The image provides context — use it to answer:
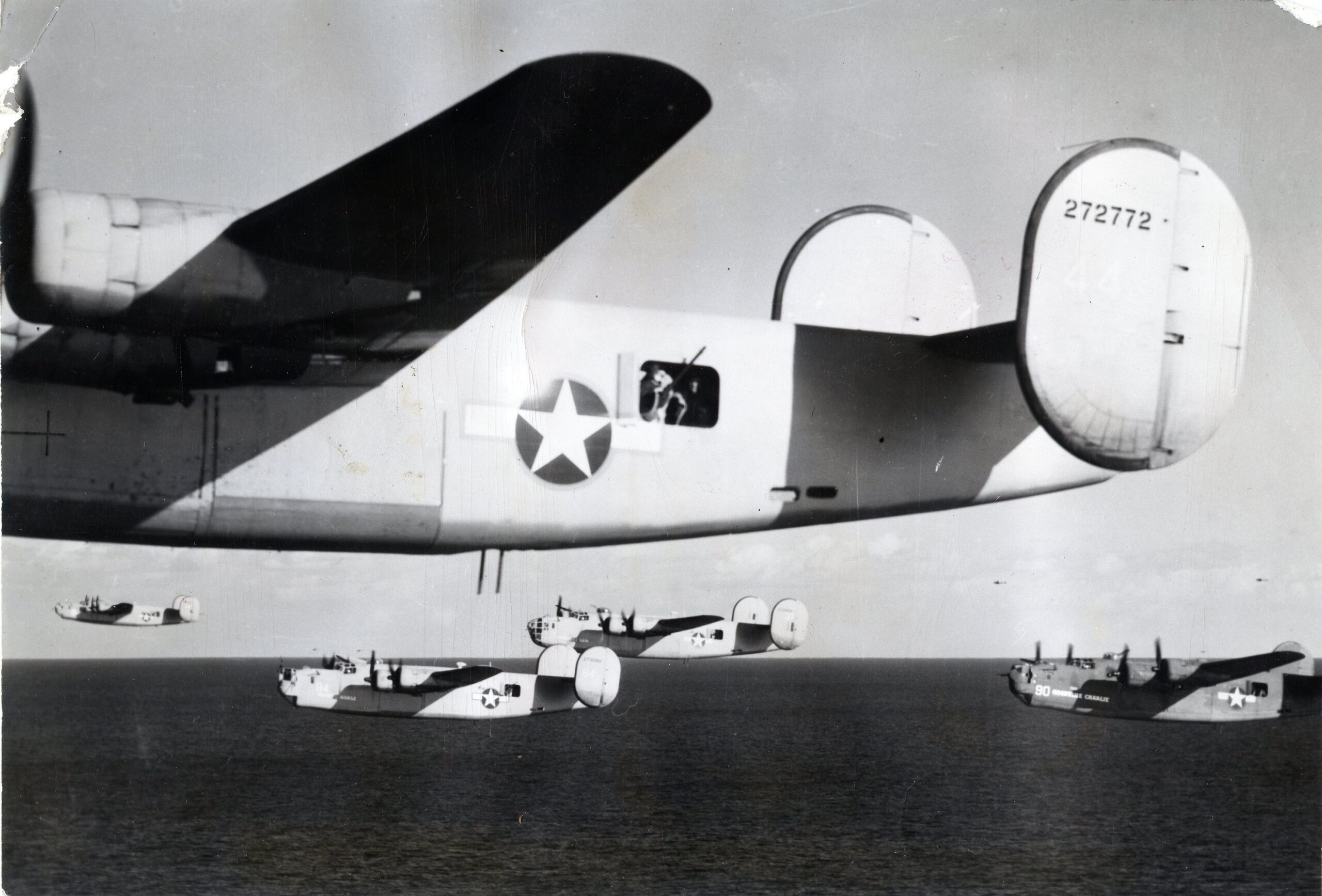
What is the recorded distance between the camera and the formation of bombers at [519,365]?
5961 millimetres

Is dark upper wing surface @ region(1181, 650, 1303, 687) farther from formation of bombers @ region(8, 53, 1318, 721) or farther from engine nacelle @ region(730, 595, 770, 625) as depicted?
formation of bombers @ region(8, 53, 1318, 721)

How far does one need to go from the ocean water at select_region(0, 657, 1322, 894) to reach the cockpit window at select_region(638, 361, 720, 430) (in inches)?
143

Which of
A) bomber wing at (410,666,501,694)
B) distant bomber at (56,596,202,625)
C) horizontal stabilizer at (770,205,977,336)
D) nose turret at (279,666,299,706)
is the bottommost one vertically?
nose turret at (279,666,299,706)

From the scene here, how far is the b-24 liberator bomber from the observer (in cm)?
595

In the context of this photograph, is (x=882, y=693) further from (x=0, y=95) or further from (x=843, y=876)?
(x=0, y=95)

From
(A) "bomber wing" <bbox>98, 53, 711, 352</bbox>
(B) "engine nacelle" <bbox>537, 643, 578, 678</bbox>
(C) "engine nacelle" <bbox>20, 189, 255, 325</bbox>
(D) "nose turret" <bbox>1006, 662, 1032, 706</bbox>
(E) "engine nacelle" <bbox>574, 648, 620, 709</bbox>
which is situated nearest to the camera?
(C) "engine nacelle" <bbox>20, 189, 255, 325</bbox>

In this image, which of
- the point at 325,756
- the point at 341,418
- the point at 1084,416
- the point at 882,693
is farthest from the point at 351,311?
the point at 882,693

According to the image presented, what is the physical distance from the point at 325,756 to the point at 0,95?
191ft

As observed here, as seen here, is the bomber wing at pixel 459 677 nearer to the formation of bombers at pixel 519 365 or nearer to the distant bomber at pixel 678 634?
the distant bomber at pixel 678 634

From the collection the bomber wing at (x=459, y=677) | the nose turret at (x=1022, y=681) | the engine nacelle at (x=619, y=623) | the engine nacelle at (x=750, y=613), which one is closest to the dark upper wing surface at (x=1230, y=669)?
the nose turret at (x=1022, y=681)

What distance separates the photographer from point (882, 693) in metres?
113

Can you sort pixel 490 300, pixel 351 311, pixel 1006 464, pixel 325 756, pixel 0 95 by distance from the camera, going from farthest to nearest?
pixel 325 756
pixel 1006 464
pixel 490 300
pixel 351 311
pixel 0 95

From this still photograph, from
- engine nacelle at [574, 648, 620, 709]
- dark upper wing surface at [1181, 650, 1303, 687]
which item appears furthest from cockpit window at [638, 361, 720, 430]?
dark upper wing surface at [1181, 650, 1303, 687]

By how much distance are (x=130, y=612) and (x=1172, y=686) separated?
3966 centimetres
